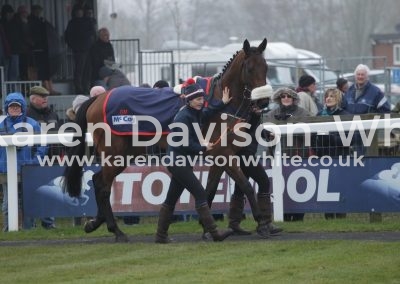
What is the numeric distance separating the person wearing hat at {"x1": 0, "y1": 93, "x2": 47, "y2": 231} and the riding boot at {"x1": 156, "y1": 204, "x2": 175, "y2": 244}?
8.20 ft

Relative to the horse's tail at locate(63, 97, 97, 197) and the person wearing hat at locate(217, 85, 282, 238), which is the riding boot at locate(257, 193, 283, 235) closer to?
the person wearing hat at locate(217, 85, 282, 238)

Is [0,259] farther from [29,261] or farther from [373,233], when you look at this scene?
[373,233]

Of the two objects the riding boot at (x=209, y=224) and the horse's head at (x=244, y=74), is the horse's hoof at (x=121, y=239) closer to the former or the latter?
the riding boot at (x=209, y=224)

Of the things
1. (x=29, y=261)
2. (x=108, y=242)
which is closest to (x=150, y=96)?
(x=108, y=242)

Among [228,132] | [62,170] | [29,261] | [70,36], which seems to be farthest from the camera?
[70,36]

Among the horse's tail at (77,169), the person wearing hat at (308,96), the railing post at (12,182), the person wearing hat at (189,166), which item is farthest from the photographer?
the person wearing hat at (308,96)

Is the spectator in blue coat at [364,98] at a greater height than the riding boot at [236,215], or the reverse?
the spectator in blue coat at [364,98]

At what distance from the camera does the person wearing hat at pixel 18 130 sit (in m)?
14.5

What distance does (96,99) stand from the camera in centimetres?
1347

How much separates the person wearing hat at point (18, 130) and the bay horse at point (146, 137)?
1.02 meters

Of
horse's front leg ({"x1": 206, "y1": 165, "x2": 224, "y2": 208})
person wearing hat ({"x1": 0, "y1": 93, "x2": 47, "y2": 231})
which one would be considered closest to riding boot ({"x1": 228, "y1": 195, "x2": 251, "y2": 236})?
horse's front leg ({"x1": 206, "y1": 165, "x2": 224, "y2": 208})

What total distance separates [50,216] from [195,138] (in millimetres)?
2936

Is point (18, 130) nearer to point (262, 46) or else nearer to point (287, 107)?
point (287, 107)

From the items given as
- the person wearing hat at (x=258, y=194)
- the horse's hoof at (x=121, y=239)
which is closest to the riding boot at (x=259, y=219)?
the person wearing hat at (x=258, y=194)
